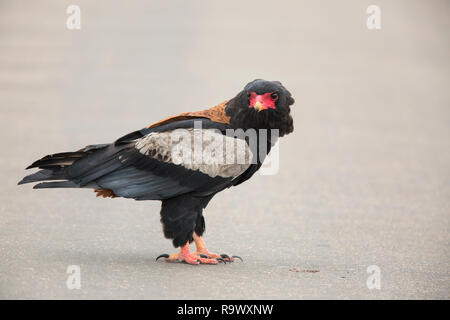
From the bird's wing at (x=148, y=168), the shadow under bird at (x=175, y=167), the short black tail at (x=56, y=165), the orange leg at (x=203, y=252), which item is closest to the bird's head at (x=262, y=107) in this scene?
the shadow under bird at (x=175, y=167)

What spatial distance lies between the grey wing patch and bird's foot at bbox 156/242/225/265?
2.23 feet

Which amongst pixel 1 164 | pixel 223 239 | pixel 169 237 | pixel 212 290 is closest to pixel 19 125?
pixel 1 164

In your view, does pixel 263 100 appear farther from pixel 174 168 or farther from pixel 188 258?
pixel 188 258

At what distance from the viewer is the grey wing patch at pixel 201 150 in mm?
7395

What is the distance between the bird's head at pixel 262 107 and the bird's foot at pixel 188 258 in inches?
43.8

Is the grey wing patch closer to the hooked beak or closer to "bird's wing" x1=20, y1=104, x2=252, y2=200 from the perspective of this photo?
"bird's wing" x1=20, y1=104, x2=252, y2=200

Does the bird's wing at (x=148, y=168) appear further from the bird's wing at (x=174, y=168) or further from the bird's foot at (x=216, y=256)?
the bird's foot at (x=216, y=256)

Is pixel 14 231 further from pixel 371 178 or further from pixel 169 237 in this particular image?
pixel 371 178

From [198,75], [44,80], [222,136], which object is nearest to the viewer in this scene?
[222,136]

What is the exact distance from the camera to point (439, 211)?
403 inches

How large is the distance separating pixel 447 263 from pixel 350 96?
11.2 meters

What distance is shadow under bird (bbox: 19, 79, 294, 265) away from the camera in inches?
292

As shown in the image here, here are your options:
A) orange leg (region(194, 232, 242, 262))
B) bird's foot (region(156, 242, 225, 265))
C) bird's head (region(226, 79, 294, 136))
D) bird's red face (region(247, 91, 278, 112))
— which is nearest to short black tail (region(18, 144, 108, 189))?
bird's foot (region(156, 242, 225, 265))
